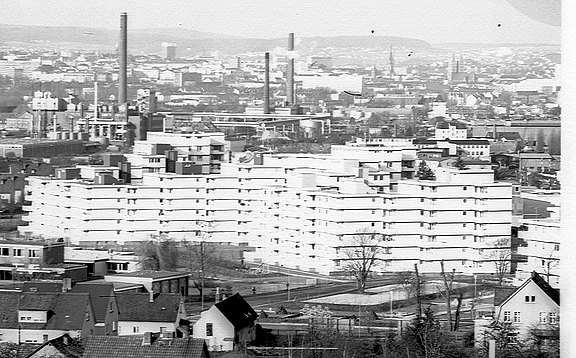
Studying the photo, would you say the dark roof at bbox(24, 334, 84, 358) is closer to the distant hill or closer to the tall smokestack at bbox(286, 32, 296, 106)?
the distant hill

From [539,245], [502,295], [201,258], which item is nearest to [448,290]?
[502,295]

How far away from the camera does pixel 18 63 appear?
12.4 metres

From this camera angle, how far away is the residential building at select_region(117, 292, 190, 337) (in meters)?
5.63

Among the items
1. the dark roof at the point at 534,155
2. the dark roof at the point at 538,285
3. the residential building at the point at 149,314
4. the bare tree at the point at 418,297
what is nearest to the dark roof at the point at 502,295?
the dark roof at the point at 538,285

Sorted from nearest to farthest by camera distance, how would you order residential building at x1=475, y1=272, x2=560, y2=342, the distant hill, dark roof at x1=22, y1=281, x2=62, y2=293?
1. residential building at x1=475, y1=272, x2=560, y2=342
2. dark roof at x1=22, y1=281, x2=62, y2=293
3. the distant hill

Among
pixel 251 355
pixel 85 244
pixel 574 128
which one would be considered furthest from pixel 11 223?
pixel 574 128

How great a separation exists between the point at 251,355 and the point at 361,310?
1.70 m

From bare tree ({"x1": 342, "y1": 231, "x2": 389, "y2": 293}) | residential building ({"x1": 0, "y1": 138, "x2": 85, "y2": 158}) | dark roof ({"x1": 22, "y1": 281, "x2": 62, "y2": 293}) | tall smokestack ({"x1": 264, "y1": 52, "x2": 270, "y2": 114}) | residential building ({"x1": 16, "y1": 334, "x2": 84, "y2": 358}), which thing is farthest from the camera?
residential building ({"x1": 0, "y1": 138, "x2": 85, "y2": 158})

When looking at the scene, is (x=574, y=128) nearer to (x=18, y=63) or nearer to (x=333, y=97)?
(x=18, y=63)

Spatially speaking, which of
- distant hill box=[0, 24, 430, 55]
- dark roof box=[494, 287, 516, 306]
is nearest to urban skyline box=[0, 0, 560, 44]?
distant hill box=[0, 24, 430, 55]

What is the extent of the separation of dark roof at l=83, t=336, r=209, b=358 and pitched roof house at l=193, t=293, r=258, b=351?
2.36 ft

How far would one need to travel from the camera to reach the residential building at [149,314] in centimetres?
563

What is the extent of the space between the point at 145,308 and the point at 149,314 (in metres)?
0.05

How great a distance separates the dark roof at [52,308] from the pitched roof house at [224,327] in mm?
489
